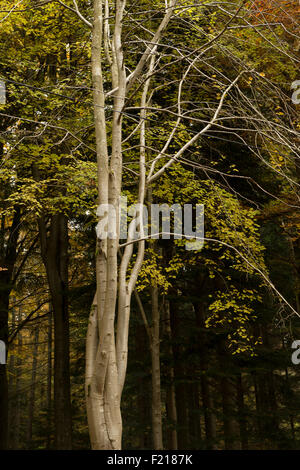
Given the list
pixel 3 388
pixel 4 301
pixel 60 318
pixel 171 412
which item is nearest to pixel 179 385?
pixel 171 412

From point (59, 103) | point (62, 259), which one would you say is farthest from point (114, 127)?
point (62, 259)

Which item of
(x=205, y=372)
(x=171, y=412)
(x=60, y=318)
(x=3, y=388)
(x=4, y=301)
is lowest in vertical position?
(x=171, y=412)

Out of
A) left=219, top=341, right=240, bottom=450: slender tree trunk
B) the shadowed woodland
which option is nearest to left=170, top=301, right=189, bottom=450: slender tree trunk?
the shadowed woodland

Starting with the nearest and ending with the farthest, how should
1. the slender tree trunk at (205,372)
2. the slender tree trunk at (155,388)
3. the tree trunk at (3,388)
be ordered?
the slender tree trunk at (155,388)
the tree trunk at (3,388)
the slender tree trunk at (205,372)

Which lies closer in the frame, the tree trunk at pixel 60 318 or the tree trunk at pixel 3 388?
the tree trunk at pixel 60 318

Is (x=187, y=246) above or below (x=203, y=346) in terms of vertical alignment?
above

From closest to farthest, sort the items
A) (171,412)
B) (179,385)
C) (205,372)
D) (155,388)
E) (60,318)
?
(155,388) < (60,318) < (205,372) < (171,412) < (179,385)

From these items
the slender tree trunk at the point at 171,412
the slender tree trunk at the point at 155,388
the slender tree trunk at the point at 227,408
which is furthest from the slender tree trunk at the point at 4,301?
the slender tree trunk at the point at 227,408

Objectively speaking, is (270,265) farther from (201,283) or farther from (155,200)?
(155,200)

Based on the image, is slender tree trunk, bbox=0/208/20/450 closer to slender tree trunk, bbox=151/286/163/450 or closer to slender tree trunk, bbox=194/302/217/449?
A: slender tree trunk, bbox=151/286/163/450

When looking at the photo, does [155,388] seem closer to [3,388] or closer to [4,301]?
[3,388]

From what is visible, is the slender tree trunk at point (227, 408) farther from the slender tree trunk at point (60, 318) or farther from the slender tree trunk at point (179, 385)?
the slender tree trunk at point (60, 318)

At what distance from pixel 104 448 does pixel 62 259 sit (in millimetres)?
7290

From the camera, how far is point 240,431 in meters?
14.6
